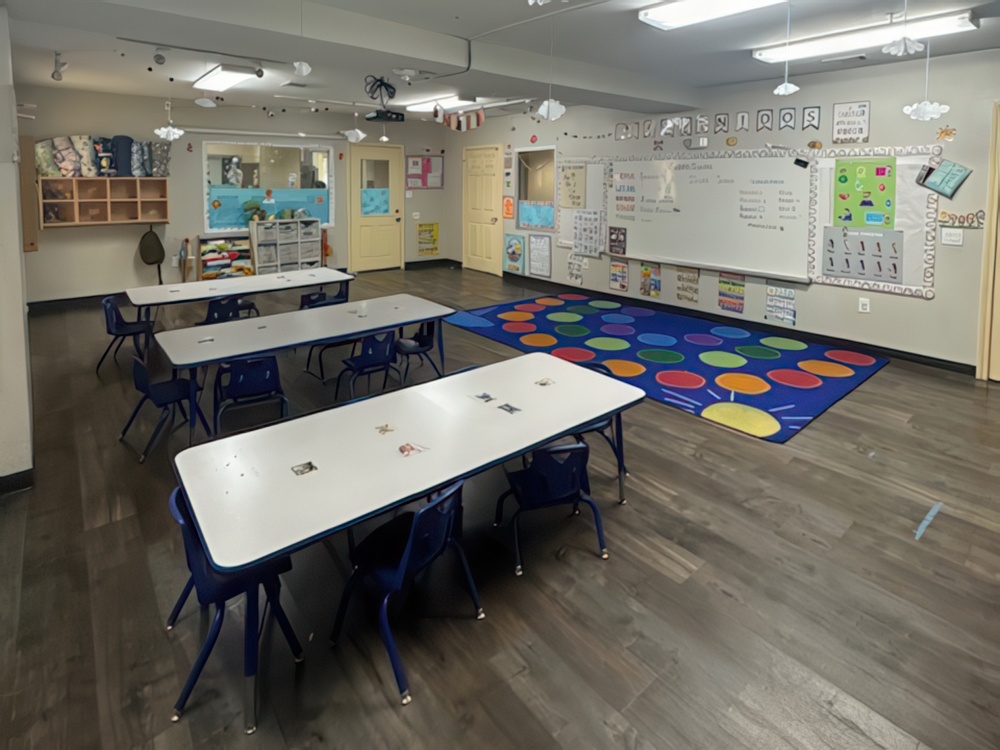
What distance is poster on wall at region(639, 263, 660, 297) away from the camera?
25.4 feet

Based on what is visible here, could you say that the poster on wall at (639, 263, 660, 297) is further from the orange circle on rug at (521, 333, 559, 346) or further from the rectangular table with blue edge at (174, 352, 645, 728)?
the rectangular table with blue edge at (174, 352, 645, 728)

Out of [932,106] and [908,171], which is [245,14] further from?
[908,171]

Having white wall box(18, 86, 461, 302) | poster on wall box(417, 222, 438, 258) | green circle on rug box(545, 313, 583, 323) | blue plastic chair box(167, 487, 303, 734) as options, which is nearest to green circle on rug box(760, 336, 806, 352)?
green circle on rug box(545, 313, 583, 323)

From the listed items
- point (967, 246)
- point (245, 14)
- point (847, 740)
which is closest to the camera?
point (847, 740)

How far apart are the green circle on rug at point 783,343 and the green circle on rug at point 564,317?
6.77 ft

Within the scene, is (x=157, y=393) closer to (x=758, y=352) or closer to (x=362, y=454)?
(x=362, y=454)

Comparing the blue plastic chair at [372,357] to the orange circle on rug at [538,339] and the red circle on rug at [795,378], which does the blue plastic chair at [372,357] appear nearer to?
the orange circle on rug at [538,339]

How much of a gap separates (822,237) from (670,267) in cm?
188

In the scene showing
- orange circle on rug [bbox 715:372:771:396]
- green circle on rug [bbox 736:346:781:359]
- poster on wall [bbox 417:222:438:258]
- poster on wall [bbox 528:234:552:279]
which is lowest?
orange circle on rug [bbox 715:372:771:396]

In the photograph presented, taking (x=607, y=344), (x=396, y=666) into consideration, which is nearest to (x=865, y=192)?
(x=607, y=344)

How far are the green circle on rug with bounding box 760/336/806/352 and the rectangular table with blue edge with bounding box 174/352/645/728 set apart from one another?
A: 3.61 m

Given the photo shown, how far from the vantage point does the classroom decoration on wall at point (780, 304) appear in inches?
254

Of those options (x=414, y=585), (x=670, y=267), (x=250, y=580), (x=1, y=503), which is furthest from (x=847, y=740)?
(x=670, y=267)

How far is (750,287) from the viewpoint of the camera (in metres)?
6.79
